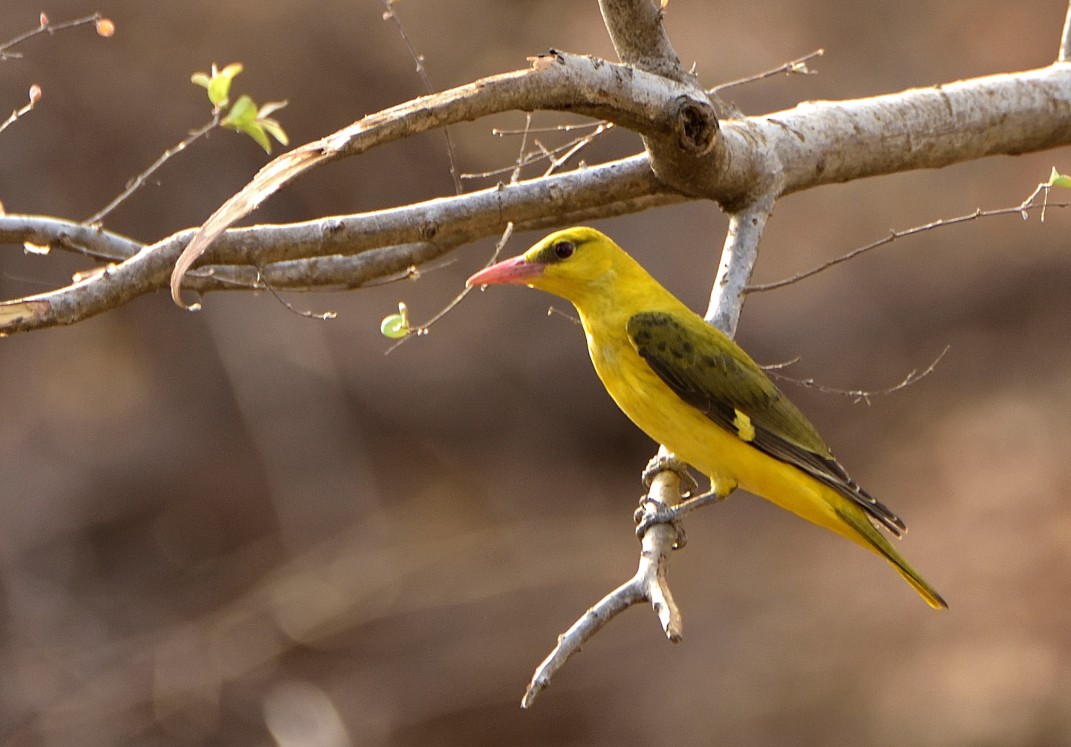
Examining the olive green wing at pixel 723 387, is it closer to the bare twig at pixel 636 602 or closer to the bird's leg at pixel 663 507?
the bird's leg at pixel 663 507

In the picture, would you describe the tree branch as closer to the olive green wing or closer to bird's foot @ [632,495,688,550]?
the olive green wing

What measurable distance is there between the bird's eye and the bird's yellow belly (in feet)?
1.24

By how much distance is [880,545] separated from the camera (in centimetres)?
405

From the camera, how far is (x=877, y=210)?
11.0m

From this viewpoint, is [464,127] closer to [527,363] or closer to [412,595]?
[527,363]

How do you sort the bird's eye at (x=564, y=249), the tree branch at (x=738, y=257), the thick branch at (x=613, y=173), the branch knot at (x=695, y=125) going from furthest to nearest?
the bird's eye at (x=564, y=249) → the tree branch at (x=738, y=257) → the branch knot at (x=695, y=125) → the thick branch at (x=613, y=173)

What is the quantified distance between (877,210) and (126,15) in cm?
654

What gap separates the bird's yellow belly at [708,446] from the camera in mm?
4062

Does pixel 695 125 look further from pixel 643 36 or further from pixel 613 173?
pixel 643 36

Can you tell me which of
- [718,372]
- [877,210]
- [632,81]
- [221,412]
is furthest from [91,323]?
[632,81]

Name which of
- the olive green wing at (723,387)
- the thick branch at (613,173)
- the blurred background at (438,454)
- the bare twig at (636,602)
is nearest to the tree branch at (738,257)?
the thick branch at (613,173)

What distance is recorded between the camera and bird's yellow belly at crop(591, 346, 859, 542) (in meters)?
4.06

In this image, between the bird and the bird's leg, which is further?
the bird

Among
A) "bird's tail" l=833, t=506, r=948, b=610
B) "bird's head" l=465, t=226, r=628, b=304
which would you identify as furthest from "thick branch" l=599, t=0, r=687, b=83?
"bird's tail" l=833, t=506, r=948, b=610
